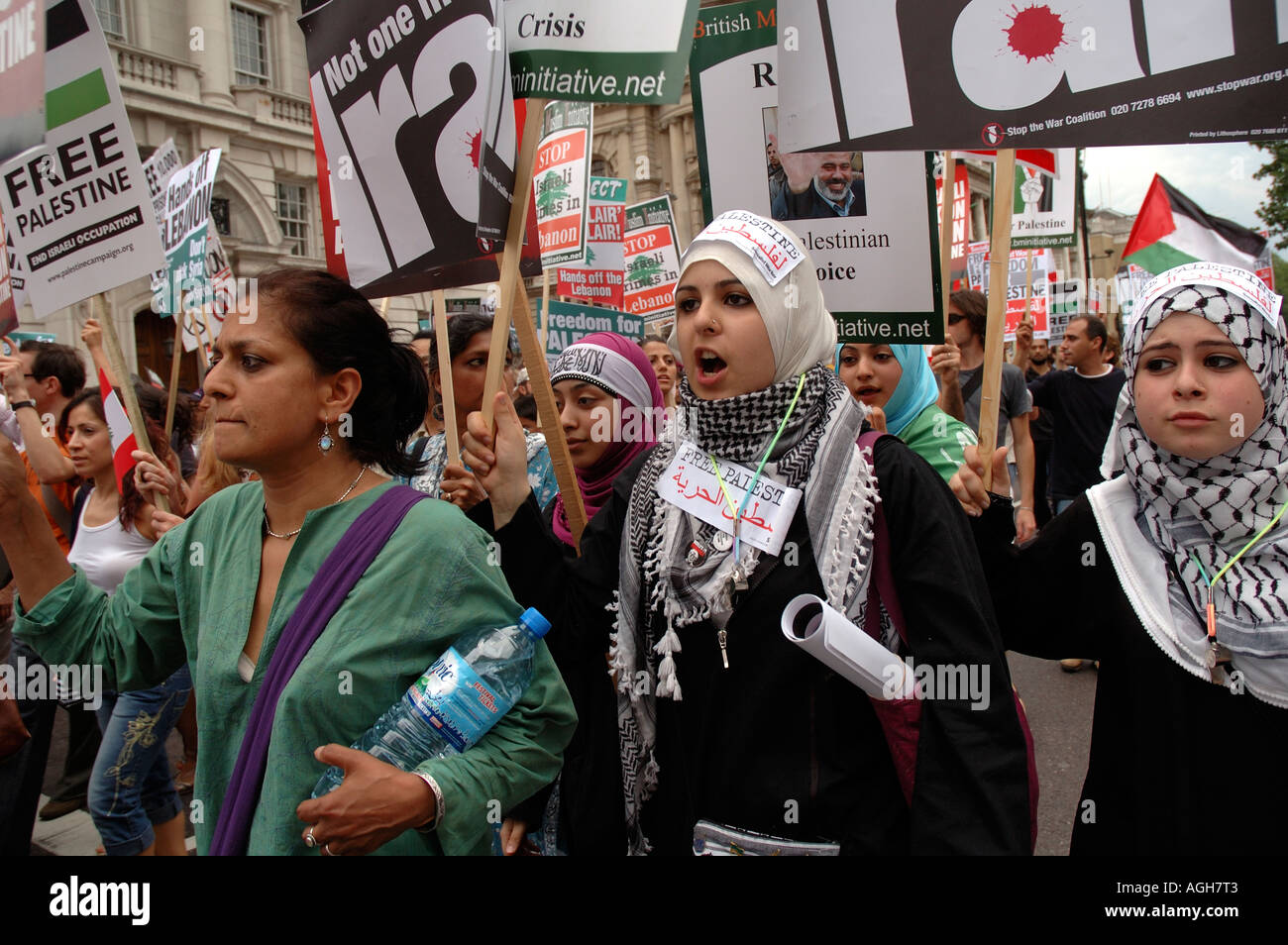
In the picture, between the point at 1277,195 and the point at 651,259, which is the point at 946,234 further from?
the point at 1277,195

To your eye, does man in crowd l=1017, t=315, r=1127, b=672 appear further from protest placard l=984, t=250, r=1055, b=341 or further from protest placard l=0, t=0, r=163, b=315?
protest placard l=0, t=0, r=163, b=315

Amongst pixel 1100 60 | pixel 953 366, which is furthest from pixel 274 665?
pixel 953 366

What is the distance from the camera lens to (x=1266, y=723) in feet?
5.75

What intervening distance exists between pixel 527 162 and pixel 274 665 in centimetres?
157

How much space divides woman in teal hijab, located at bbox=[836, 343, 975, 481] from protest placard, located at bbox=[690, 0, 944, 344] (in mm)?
289

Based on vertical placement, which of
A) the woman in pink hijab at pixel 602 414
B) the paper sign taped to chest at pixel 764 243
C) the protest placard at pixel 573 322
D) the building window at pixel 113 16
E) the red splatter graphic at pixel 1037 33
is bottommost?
the woman in pink hijab at pixel 602 414

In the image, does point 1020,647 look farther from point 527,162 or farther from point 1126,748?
point 527,162

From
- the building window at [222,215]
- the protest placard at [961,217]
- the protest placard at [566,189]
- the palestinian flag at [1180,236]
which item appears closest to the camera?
the palestinian flag at [1180,236]

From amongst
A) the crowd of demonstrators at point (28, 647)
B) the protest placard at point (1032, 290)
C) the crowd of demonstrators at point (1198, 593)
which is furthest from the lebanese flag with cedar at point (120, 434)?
the protest placard at point (1032, 290)

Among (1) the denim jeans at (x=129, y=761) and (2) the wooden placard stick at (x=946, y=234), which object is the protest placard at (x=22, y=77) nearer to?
(1) the denim jeans at (x=129, y=761)

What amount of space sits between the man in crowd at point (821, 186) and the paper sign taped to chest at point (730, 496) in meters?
1.36

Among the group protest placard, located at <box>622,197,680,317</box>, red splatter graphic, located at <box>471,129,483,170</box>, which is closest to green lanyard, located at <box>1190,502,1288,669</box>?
red splatter graphic, located at <box>471,129,483,170</box>

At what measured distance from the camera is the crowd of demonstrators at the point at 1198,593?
1.75 m

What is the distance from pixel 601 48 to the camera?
258cm
